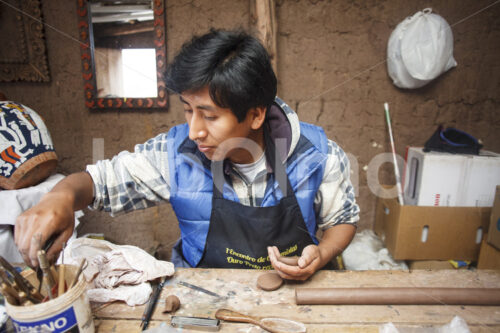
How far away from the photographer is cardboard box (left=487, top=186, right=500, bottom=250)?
1945 mm

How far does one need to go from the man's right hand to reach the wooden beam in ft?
5.85

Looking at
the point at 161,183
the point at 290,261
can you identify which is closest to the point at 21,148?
the point at 161,183

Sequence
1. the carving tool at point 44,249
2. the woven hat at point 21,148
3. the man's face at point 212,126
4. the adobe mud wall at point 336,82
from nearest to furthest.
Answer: the carving tool at point 44,249 → the man's face at point 212,126 → the woven hat at point 21,148 → the adobe mud wall at point 336,82

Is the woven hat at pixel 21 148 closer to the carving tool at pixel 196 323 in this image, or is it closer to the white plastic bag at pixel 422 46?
the carving tool at pixel 196 323

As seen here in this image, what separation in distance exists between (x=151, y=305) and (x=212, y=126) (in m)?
0.67

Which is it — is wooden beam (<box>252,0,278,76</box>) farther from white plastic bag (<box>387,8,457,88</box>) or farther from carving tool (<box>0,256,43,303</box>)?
carving tool (<box>0,256,43,303</box>)

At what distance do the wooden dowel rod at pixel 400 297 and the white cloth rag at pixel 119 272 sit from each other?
0.50m

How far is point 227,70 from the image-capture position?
1.11m

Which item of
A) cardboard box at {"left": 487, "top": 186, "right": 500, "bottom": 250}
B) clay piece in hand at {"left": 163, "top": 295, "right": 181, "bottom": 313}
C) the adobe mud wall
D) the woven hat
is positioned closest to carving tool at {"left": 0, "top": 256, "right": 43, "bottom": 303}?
clay piece in hand at {"left": 163, "top": 295, "right": 181, "bottom": 313}

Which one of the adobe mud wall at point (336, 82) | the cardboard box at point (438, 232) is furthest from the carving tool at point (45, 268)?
the cardboard box at point (438, 232)

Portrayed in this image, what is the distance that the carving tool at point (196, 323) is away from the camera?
2.75ft

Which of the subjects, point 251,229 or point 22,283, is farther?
point 251,229

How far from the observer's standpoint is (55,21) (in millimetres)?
2436

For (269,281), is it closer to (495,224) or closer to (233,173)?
(233,173)
